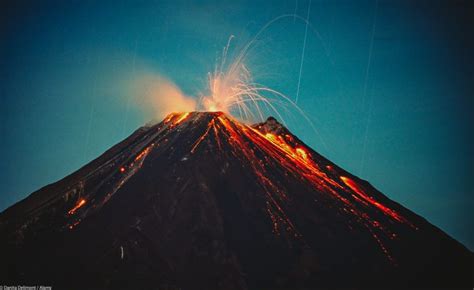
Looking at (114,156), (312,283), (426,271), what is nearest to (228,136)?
(114,156)

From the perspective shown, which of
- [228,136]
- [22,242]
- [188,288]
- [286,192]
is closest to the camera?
[188,288]

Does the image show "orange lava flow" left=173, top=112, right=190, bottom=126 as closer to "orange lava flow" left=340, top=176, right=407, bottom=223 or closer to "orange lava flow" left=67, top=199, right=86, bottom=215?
"orange lava flow" left=67, top=199, right=86, bottom=215

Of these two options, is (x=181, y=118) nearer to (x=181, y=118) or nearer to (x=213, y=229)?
(x=181, y=118)

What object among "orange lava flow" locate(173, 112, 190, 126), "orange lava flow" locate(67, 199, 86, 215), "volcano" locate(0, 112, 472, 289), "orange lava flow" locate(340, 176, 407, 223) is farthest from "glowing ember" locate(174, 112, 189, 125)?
"orange lava flow" locate(340, 176, 407, 223)

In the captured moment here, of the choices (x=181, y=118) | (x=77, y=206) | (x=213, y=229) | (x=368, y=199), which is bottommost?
(x=213, y=229)

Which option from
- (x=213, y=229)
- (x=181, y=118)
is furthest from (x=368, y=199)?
(x=181, y=118)

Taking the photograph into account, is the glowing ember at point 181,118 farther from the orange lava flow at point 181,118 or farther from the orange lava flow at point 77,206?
the orange lava flow at point 77,206

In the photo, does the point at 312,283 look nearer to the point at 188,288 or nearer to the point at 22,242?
the point at 188,288

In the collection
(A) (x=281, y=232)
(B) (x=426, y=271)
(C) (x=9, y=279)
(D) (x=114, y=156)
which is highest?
(D) (x=114, y=156)

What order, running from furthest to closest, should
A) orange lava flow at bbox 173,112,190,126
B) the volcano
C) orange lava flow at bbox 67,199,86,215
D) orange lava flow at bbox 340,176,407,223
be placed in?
orange lava flow at bbox 173,112,190,126 < orange lava flow at bbox 340,176,407,223 < orange lava flow at bbox 67,199,86,215 < the volcano
